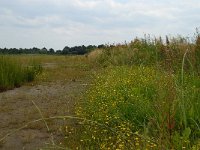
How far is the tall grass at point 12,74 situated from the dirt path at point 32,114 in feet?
1.63

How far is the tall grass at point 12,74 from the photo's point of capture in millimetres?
12945

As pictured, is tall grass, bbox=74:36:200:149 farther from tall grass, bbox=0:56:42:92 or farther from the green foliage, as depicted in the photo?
tall grass, bbox=0:56:42:92

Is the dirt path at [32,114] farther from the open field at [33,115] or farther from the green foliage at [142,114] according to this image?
the green foliage at [142,114]

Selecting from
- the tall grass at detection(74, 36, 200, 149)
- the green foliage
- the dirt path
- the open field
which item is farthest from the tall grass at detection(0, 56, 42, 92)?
the green foliage

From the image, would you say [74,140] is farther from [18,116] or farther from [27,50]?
[27,50]

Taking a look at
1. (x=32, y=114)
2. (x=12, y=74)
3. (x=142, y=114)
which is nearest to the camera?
(x=142, y=114)

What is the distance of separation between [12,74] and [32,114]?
5.85 metres

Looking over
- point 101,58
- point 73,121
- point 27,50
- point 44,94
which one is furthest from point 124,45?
point 27,50

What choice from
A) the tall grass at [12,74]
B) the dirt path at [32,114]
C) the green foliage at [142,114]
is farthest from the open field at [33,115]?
the green foliage at [142,114]

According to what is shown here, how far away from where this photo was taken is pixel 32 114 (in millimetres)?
A: 7812

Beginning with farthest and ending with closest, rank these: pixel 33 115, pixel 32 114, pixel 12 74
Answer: pixel 12 74
pixel 32 114
pixel 33 115

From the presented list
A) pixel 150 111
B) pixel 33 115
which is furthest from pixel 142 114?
pixel 33 115

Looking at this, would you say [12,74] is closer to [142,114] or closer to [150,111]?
[142,114]

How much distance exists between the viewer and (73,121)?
268 inches
